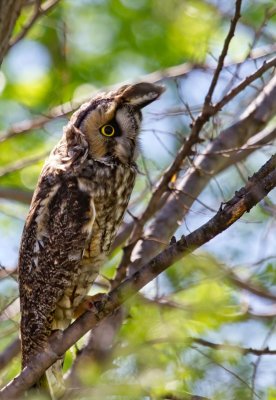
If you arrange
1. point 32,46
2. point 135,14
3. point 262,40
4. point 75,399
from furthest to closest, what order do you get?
point 32,46 → point 135,14 → point 262,40 → point 75,399

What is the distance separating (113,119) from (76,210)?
0.39 metres

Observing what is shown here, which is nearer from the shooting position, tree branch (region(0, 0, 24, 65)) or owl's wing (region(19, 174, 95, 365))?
tree branch (region(0, 0, 24, 65))

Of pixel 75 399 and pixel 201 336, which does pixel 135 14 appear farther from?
pixel 75 399

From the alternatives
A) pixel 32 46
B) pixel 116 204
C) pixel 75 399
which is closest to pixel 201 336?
pixel 116 204

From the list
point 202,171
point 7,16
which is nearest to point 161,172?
point 202,171

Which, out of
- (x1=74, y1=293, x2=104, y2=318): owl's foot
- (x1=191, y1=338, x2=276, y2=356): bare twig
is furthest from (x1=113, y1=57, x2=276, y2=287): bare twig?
(x1=191, y1=338, x2=276, y2=356): bare twig

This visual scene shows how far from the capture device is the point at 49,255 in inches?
126

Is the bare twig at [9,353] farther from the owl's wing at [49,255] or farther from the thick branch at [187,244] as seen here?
the thick branch at [187,244]

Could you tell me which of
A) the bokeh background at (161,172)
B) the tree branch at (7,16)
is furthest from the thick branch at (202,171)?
the tree branch at (7,16)

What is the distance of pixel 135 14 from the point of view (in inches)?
194

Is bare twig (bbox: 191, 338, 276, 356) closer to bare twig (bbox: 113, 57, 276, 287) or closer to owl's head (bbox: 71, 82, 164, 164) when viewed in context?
bare twig (bbox: 113, 57, 276, 287)

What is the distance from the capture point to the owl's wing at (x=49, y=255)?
3188 mm

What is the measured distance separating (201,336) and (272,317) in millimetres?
513

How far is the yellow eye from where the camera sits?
3.36 m
